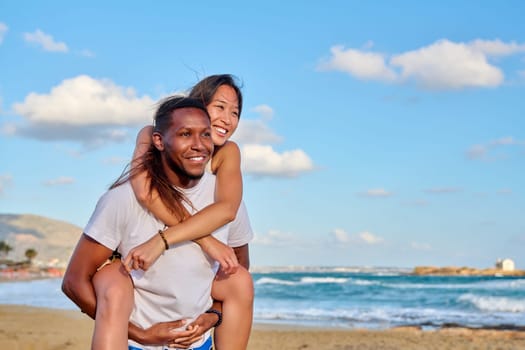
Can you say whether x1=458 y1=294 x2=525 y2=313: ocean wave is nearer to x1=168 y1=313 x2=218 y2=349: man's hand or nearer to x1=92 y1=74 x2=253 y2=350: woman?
x1=92 y1=74 x2=253 y2=350: woman

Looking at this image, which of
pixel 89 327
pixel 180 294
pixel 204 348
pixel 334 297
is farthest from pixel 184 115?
pixel 334 297

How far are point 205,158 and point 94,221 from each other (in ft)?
1.67

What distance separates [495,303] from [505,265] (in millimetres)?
47116

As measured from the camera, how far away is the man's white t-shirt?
295 centimetres

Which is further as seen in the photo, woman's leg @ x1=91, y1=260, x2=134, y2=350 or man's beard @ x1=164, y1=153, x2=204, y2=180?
man's beard @ x1=164, y1=153, x2=204, y2=180

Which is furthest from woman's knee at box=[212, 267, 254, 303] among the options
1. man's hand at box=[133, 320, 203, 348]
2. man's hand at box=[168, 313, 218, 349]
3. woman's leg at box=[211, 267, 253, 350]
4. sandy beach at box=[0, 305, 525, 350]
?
sandy beach at box=[0, 305, 525, 350]

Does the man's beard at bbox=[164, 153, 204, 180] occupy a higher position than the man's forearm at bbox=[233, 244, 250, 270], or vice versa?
the man's beard at bbox=[164, 153, 204, 180]

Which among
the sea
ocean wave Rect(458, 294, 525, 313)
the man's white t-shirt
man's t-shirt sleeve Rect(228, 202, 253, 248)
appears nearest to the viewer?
the man's white t-shirt

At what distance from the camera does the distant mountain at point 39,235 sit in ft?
375

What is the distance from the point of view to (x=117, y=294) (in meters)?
2.88

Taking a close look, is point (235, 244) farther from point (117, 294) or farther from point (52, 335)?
point (52, 335)

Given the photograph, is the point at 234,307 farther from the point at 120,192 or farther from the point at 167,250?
the point at 120,192

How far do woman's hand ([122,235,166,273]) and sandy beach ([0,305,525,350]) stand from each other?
934cm

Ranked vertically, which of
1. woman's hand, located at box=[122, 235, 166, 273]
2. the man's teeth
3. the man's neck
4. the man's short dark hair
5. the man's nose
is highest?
the man's nose
